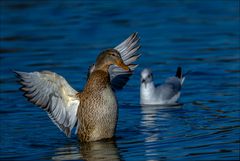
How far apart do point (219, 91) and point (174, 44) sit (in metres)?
4.67

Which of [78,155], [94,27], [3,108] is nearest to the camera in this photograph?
[78,155]

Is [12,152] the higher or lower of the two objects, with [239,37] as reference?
lower

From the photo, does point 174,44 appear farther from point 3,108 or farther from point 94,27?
point 3,108

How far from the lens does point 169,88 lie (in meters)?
14.9

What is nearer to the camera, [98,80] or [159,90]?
[98,80]

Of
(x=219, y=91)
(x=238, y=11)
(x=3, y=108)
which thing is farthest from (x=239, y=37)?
(x=3, y=108)

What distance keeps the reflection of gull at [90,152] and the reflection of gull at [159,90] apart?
2959 millimetres

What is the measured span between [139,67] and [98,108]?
5.85m

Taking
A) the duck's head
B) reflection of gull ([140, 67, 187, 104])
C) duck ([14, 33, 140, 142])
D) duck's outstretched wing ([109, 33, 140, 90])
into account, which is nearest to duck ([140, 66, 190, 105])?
reflection of gull ([140, 67, 187, 104])

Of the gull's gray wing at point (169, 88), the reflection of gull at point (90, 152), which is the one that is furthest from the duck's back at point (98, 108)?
the gull's gray wing at point (169, 88)

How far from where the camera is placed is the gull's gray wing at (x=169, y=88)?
14.7 meters

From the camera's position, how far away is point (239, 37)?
1903 cm

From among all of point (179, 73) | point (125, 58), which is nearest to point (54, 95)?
point (125, 58)

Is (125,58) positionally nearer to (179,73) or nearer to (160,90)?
(160,90)
